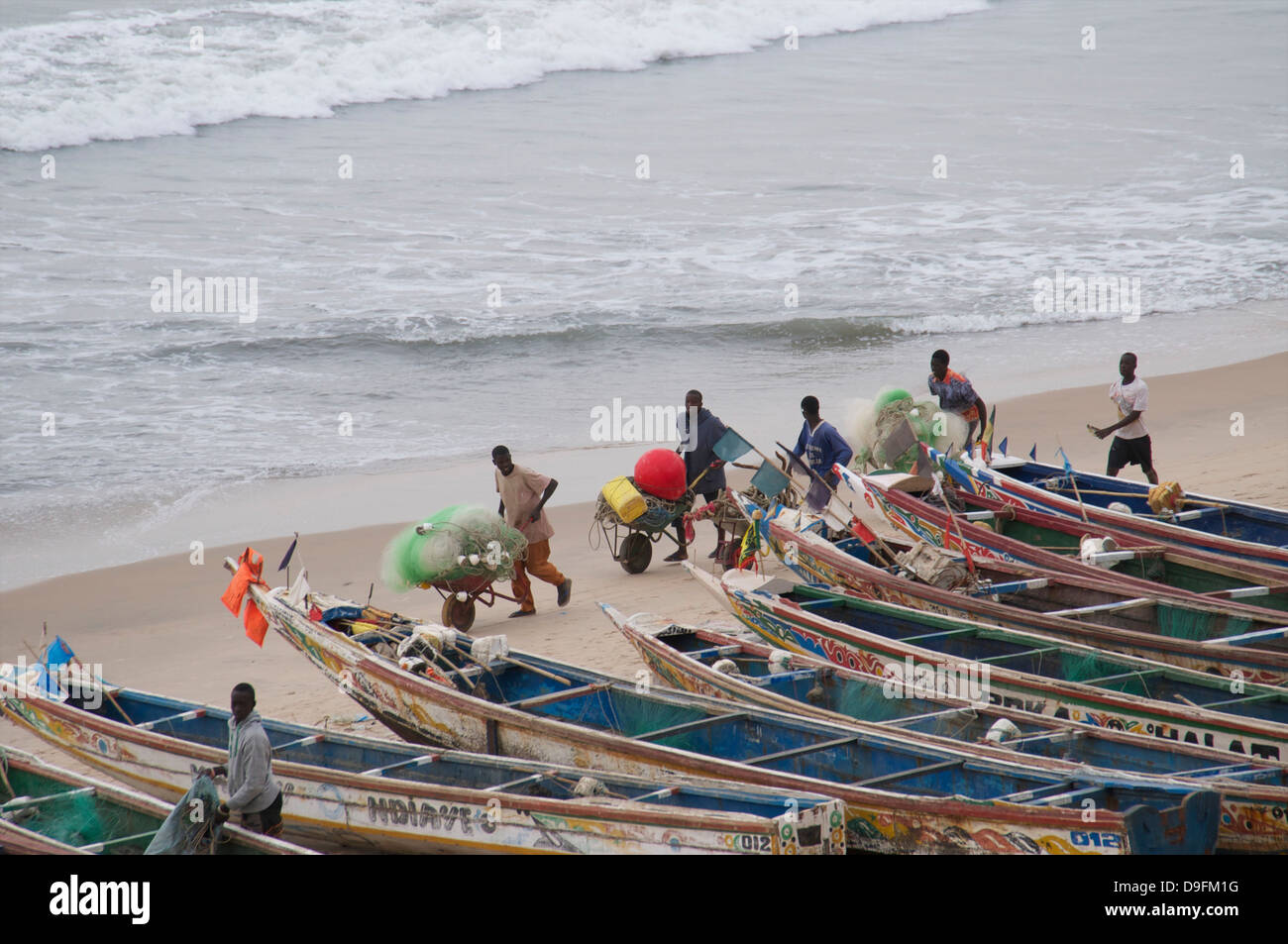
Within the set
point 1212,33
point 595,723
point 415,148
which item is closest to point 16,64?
point 415,148

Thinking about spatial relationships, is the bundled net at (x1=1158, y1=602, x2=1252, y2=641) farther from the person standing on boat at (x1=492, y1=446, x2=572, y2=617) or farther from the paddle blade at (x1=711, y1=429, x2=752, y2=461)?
the person standing on boat at (x1=492, y1=446, x2=572, y2=617)

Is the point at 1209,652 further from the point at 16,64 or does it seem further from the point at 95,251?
the point at 16,64

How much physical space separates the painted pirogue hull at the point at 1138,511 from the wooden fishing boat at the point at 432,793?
5012 millimetres

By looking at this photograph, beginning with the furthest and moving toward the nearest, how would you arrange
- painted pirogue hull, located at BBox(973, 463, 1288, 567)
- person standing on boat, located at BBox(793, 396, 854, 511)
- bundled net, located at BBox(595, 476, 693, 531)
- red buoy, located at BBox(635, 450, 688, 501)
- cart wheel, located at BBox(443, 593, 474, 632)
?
bundled net, located at BBox(595, 476, 693, 531) < red buoy, located at BBox(635, 450, 688, 501) < person standing on boat, located at BBox(793, 396, 854, 511) < cart wheel, located at BBox(443, 593, 474, 632) < painted pirogue hull, located at BBox(973, 463, 1288, 567)

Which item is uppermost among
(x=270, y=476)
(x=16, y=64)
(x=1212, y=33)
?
(x=1212, y=33)

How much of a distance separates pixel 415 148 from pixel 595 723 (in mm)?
27688

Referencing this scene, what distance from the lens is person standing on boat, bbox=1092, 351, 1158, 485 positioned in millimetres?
11297

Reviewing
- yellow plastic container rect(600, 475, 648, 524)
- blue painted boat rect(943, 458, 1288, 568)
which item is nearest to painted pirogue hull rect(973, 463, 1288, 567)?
blue painted boat rect(943, 458, 1288, 568)

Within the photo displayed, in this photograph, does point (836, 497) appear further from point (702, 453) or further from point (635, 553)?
point (635, 553)

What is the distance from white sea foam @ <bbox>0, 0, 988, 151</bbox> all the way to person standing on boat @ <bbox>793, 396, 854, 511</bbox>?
25790 millimetres

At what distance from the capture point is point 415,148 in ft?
110
